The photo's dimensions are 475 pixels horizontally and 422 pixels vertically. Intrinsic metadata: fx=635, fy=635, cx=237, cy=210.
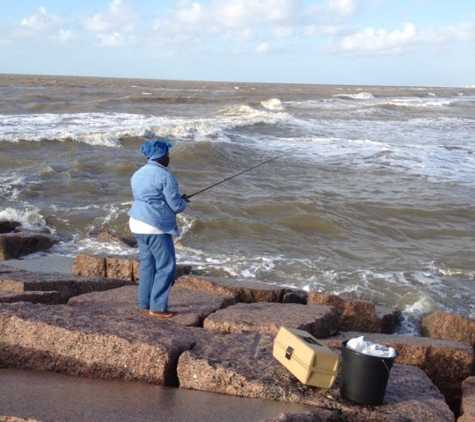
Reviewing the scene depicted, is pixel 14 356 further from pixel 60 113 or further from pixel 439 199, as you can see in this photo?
pixel 60 113

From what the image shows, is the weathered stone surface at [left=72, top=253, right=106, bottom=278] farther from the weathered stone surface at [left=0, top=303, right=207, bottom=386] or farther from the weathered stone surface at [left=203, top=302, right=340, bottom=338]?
the weathered stone surface at [left=0, top=303, right=207, bottom=386]

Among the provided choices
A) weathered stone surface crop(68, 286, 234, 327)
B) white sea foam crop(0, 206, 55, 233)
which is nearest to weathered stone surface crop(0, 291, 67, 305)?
weathered stone surface crop(68, 286, 234, 327)

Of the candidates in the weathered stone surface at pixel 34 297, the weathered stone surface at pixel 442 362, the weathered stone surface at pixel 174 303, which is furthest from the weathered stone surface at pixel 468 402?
the weathered stone surface at pixel 34 297

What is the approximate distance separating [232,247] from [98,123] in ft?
51.6

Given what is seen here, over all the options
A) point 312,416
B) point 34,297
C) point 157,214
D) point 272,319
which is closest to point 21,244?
point 34,297

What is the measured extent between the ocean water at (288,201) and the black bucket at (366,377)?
3127mm

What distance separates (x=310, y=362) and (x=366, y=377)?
33 cm

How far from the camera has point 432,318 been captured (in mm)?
6188

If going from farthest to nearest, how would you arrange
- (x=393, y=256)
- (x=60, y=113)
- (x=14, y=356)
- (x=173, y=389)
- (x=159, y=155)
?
(x=60, y=113)
(x=393, y=256)
(x=159, y=155)
(x=14, y=356)
(x=173, y=389)

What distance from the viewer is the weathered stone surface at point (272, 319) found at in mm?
4902

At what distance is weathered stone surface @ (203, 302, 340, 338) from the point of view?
16.1 ft

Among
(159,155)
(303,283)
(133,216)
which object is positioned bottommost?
(303,283)

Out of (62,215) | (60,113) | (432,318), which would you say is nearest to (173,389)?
(432,318)

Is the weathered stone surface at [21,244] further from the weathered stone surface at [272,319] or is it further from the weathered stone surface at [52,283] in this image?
the weathered stone surface at [272,319]
